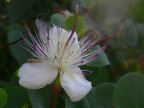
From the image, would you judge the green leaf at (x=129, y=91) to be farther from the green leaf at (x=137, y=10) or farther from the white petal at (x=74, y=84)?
the green leaf at (x=137, y=10)

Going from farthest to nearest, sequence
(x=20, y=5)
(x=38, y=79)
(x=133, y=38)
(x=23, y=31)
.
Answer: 1. (x=133, y=38)
2. (x=20, y=5)
3. (x=23, y=31)
4. (x=38, y=79)

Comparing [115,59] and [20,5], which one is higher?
[20,5]

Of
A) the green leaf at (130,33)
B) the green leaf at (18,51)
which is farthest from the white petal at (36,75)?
the green leaf at (130,33)

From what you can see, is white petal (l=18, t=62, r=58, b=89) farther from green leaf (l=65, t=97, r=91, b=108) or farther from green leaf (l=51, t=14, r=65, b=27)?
green leaf (l=51, t=14, r=65, b=27)

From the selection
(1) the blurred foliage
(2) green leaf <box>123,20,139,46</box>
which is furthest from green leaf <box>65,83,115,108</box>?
(2) green leaf <box>123,20,139,46</box>

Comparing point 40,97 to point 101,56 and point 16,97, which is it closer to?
point 16,97

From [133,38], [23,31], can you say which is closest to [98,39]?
[23,31]

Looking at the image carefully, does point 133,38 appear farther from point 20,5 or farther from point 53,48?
point 53,48
